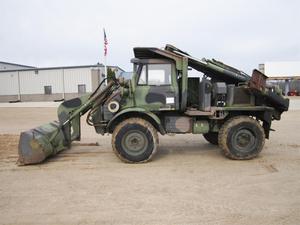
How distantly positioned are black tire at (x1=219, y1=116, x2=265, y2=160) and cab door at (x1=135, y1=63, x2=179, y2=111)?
4.35 ft

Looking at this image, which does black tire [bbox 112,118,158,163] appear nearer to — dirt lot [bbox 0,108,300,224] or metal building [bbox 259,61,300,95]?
dirt lot [bbox 0,108,300,224]

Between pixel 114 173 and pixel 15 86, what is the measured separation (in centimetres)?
3862

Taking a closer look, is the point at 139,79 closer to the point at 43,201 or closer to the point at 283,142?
the point at 43,201

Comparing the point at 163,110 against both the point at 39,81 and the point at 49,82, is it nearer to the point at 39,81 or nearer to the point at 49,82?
the point at 49,82

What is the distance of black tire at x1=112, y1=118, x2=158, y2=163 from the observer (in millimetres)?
6484

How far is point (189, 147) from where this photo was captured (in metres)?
8.23

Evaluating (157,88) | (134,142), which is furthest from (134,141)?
(157,88)

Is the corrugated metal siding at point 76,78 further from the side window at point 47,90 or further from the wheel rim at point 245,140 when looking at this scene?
the wheel rim at point 245,140

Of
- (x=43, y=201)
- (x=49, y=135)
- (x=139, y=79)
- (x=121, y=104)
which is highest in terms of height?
(x=139, y=79)

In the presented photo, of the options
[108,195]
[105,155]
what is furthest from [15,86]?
[108,195]

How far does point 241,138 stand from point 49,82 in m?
36.1

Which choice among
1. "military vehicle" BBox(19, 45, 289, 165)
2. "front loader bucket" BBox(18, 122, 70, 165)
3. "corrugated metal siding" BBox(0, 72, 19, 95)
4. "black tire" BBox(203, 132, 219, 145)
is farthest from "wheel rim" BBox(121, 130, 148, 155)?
"corrugated metal siding" BBox(0, 72, 19, 95)

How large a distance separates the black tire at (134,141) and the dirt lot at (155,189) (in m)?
0.22

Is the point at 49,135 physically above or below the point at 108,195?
above
